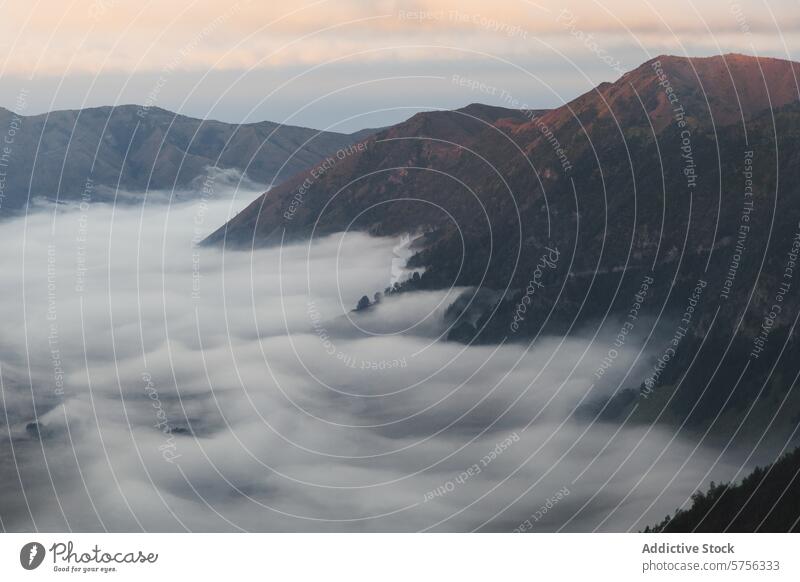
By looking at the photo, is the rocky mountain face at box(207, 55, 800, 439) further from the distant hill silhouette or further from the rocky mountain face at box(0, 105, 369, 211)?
the distant hill silhouette

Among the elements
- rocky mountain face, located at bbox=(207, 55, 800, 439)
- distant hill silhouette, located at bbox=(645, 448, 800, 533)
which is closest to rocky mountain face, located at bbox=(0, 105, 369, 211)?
rocky mountain face, located at bbox=(207, 55, 800, 439)

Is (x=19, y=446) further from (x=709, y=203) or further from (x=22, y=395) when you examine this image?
(x=709, y=203)

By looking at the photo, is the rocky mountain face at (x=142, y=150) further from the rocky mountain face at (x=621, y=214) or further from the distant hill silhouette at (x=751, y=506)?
the distant hill silhouette at (x=751, y=506)

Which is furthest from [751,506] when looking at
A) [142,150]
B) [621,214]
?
[142,150]

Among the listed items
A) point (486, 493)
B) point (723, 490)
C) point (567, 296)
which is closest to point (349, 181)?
point (567, 296)

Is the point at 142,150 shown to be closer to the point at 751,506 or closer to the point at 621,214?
the point at 621,214

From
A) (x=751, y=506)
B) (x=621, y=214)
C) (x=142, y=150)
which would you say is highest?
(x=142, y=150)

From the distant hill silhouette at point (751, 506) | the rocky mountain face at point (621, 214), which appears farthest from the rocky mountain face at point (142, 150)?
the distant hill silhouette at point (751, 506)
